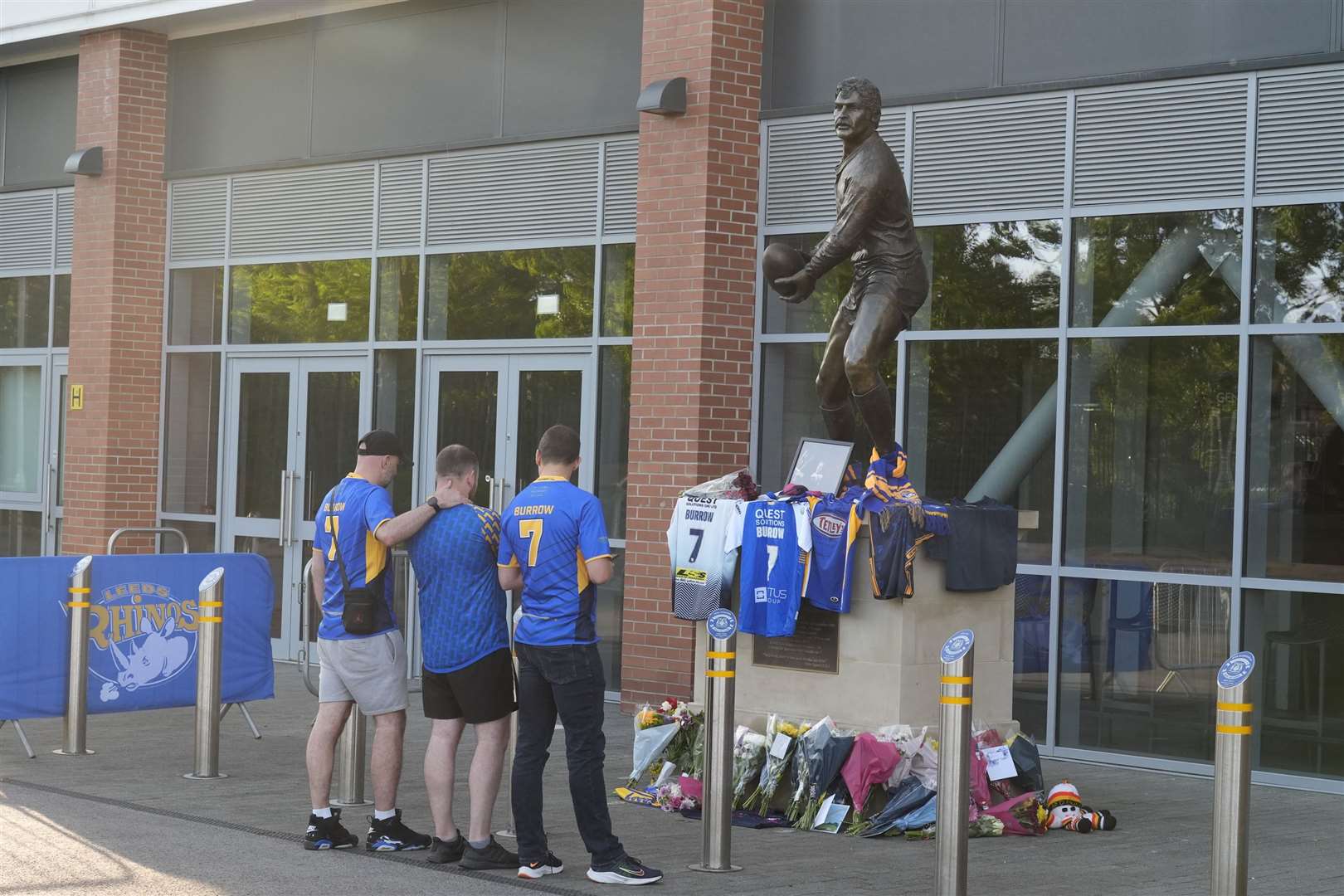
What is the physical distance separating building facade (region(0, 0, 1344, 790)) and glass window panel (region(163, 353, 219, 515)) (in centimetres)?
4

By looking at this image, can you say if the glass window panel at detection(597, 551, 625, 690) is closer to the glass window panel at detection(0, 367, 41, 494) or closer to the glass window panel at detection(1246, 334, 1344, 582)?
the glass window panel at detection(1246, 334, 1344, 582)

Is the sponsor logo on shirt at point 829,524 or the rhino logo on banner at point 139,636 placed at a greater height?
the sponsor logo on shirt at point 829,524

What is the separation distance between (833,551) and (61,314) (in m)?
12.1

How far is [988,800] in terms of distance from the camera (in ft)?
29.7

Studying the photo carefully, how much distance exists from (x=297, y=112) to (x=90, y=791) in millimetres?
8617

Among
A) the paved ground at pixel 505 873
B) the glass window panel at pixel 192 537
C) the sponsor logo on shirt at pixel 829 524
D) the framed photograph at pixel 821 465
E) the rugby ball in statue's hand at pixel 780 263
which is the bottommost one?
the paved ground at pixel 505 873

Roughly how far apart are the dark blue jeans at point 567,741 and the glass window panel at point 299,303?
29.2 ft

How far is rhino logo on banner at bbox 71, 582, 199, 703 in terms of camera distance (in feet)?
35.8

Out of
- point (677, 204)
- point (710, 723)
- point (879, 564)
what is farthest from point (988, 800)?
point (677, 204)

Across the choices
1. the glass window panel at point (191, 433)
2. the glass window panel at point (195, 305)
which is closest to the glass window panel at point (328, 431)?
the glass window panel at point (191, 433)

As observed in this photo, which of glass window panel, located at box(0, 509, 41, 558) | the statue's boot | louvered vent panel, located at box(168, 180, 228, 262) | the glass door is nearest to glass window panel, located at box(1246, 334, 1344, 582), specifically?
the statue's boot

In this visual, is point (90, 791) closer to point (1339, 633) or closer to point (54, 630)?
point (54, 630)

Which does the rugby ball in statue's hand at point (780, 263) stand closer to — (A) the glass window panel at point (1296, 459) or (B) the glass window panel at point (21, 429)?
(A) the glass window panel at point (1296, 459)

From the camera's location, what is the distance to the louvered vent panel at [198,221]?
1722 centimetres
